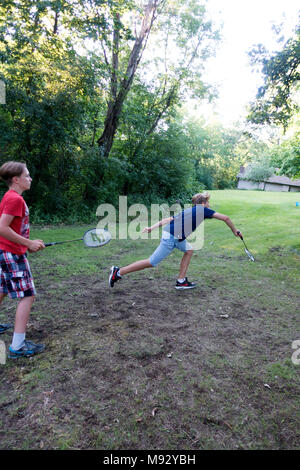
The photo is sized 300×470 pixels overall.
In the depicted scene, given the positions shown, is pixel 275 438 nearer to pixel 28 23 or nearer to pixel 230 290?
pixel 230 290

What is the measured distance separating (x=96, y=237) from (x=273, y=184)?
66.5 metres

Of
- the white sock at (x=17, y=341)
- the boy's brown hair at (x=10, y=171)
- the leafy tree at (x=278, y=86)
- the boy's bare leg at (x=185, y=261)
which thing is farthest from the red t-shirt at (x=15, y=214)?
the leafy tree at (x=278, y=86)

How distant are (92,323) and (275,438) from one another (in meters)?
2.66

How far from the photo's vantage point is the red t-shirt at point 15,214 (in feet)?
9.55

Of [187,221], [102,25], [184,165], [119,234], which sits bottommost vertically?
[119,234]

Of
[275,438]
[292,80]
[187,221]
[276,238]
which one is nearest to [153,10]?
[292,80]

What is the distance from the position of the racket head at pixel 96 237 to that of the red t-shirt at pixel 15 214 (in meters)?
2.06

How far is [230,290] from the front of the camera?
582 centimetres

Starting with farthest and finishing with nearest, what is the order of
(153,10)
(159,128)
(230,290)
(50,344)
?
(159,128)
(153,10)
(230,290)
(50,344)

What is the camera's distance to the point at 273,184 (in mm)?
63969
